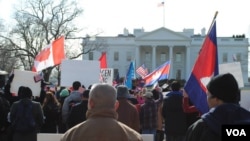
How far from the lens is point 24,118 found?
799 centimetres

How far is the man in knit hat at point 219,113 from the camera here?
350 centimetres

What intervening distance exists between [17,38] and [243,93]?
49140mm

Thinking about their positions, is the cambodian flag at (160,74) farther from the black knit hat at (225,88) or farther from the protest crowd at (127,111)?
the black knit hat at (225,88)

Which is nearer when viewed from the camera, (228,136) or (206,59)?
(228,136)

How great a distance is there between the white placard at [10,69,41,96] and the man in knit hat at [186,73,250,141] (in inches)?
268

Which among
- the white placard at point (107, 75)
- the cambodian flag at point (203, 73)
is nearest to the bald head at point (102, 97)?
the cambodian flag at point (203, 73)

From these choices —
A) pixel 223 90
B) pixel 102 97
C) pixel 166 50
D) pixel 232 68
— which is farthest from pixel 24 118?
pixel 166 50

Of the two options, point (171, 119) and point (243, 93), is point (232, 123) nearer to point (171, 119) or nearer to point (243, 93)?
point (243, 93)

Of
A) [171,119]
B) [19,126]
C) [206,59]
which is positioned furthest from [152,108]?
[206,59]

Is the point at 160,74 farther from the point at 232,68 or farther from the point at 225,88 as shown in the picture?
the point at 225,88

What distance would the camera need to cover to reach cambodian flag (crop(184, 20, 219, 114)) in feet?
20.3

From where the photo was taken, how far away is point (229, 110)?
11.6 ft

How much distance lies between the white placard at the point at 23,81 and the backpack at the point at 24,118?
2084 mm

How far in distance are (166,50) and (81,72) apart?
286 feet
